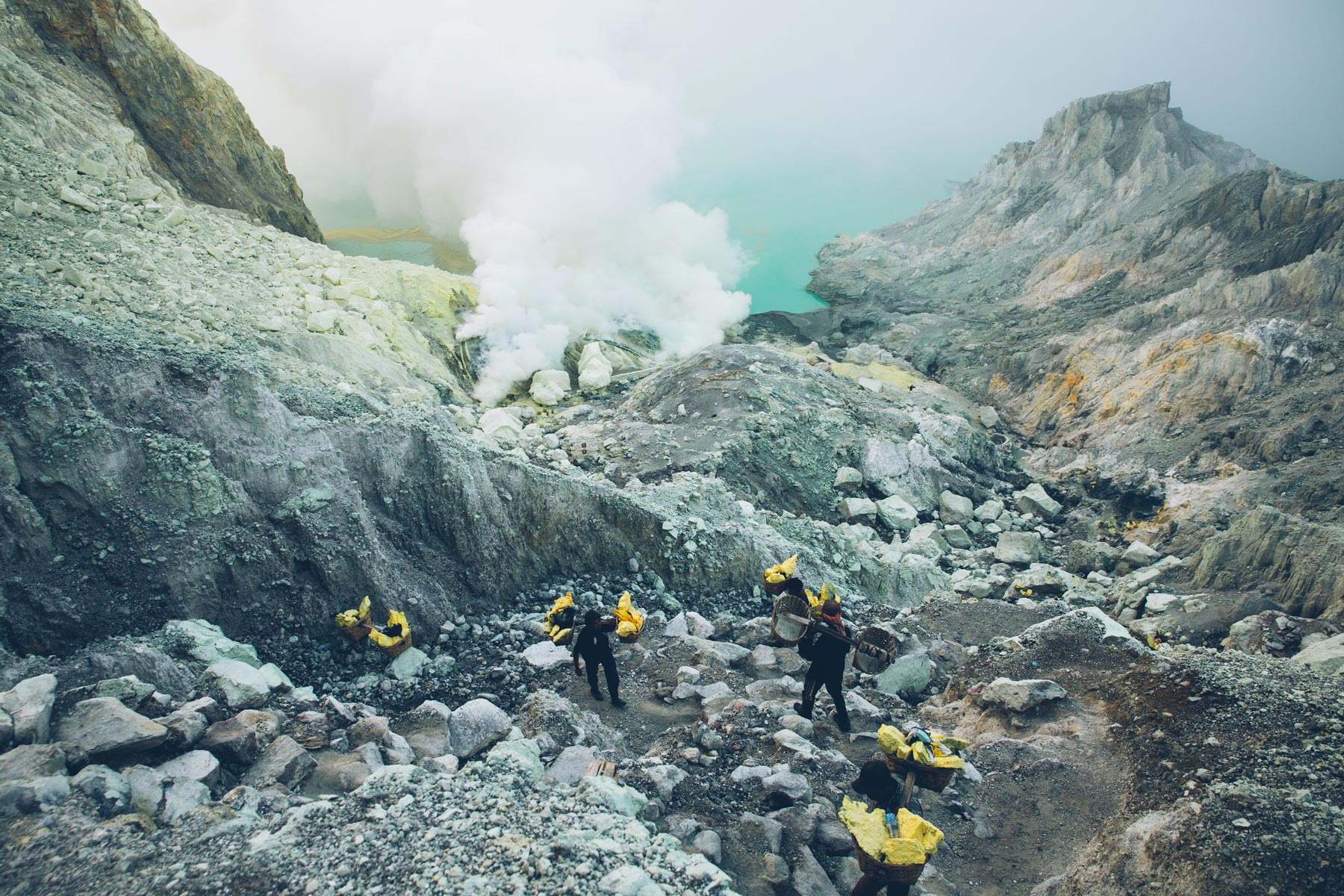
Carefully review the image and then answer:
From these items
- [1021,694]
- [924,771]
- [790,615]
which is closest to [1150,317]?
[1021,694]

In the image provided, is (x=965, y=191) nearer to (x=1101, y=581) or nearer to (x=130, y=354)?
(x=1101, y=581)

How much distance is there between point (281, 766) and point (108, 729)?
3.03 feet

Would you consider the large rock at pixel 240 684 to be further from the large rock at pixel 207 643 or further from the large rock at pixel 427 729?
the large rock at pixel 427 729

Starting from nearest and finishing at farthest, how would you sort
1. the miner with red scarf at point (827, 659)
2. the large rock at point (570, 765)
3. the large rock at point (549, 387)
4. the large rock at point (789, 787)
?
the large rock at point (789, 787), the large rock at point (570, 765), the miner with red scarf at point (827, 659), the large rock at point (549, 387)

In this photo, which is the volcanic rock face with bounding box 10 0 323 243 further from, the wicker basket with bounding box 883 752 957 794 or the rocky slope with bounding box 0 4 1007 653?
the wicker basket with bounding box 883 752 957 794

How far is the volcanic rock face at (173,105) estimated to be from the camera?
11.9 metres

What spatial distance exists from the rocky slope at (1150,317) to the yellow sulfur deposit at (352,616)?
1099cm

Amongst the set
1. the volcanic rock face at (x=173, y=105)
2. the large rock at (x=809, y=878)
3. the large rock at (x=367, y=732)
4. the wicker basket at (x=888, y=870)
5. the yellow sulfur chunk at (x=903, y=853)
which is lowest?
the large rock at (x=809, y=878)

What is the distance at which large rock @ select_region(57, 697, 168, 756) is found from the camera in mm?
3646

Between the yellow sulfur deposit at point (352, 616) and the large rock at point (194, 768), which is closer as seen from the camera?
the large rock at point (194, 768)

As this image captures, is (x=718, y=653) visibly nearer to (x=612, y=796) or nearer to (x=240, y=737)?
(x=612, y=796)

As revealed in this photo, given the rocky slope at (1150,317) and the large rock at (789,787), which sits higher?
the rocky slope at (1150,317)

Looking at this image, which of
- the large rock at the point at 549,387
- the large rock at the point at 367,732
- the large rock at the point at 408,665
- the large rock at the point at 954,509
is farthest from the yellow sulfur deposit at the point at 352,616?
the large rock at the point at 954,509


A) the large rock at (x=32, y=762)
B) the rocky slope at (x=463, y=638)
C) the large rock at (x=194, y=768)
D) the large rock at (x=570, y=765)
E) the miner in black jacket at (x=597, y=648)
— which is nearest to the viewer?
the large rock at (x=32, y=762)
